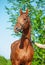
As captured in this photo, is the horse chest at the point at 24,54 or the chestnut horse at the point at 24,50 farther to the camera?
the horse chest at the point at 24,54

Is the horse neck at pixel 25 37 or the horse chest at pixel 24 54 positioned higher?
the horse neck at pixel 25 37

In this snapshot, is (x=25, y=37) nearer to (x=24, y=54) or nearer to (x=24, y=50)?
(x=24, y=50)

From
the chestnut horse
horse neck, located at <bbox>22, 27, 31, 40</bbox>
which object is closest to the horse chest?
the chestnut horse

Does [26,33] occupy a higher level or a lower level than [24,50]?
higher

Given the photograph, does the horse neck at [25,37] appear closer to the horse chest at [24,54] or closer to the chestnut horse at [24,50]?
the chestnut horse at [24,50]

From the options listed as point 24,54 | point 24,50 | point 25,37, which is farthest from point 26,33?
point 24,54

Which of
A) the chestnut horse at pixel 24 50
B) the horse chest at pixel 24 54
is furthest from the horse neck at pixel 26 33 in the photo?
the horse chest at pixel 24 54

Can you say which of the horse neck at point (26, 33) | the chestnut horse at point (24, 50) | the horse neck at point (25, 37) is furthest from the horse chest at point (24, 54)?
the horse neck at point (26, 33)

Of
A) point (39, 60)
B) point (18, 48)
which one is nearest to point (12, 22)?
point (39, 60)

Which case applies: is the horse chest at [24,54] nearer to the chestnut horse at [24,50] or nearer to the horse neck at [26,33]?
the chestnut horse at [24,50]

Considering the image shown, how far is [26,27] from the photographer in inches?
298

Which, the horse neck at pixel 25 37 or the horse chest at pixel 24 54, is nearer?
the horse neck at pixel 25 37

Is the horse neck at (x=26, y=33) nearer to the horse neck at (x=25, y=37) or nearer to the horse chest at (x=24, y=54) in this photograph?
the horse neck at (x=25, y=37)

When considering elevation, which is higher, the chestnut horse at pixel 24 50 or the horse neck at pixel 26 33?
the horse neck at pixel 26 33
